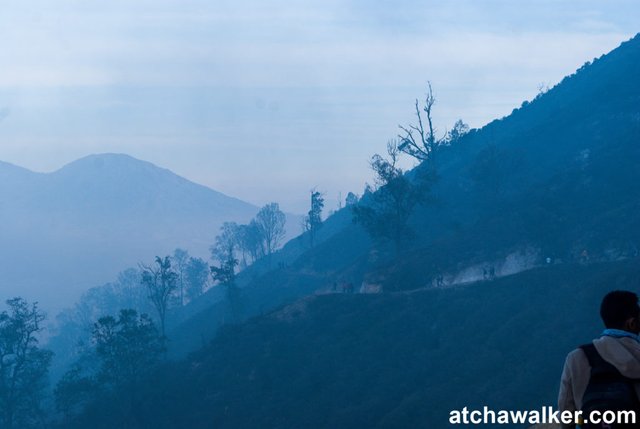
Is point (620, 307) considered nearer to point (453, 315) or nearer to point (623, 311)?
point (623, 311)

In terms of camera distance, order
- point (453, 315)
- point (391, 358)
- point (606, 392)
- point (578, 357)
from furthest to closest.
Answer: point (453, 315) → point (391, 358) → point (578, 357) → point (606, 392)

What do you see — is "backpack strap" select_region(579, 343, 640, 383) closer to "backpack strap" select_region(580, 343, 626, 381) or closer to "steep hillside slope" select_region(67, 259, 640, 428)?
"backpack strap" select_region(580, 343, 626, 381)

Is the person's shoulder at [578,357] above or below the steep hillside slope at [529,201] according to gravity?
below

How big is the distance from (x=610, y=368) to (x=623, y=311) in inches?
22.3

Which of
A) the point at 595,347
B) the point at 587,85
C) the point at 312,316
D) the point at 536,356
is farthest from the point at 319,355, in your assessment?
the point at 587,85

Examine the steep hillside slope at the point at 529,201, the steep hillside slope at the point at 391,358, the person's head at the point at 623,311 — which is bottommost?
the steep hillside slope at the point at 391,358

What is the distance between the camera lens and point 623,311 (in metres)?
6.39

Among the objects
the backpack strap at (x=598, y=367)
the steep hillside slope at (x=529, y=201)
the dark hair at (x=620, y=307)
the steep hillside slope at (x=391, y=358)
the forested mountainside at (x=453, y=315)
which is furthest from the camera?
the steep hillside slope at (x=529, y=201)

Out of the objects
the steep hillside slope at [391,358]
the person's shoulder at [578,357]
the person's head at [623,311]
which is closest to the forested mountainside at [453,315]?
the steep hillside slope at [391,358]

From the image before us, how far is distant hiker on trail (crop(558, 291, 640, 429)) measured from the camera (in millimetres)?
6035

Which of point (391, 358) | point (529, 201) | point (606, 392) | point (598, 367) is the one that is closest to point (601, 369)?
point (598, 367)

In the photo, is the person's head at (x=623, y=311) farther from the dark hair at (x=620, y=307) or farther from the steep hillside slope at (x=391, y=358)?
the steep hillside slope at (x=391, y=358)

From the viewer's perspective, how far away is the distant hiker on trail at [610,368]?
6035mm

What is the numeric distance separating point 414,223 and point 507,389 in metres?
44.5
